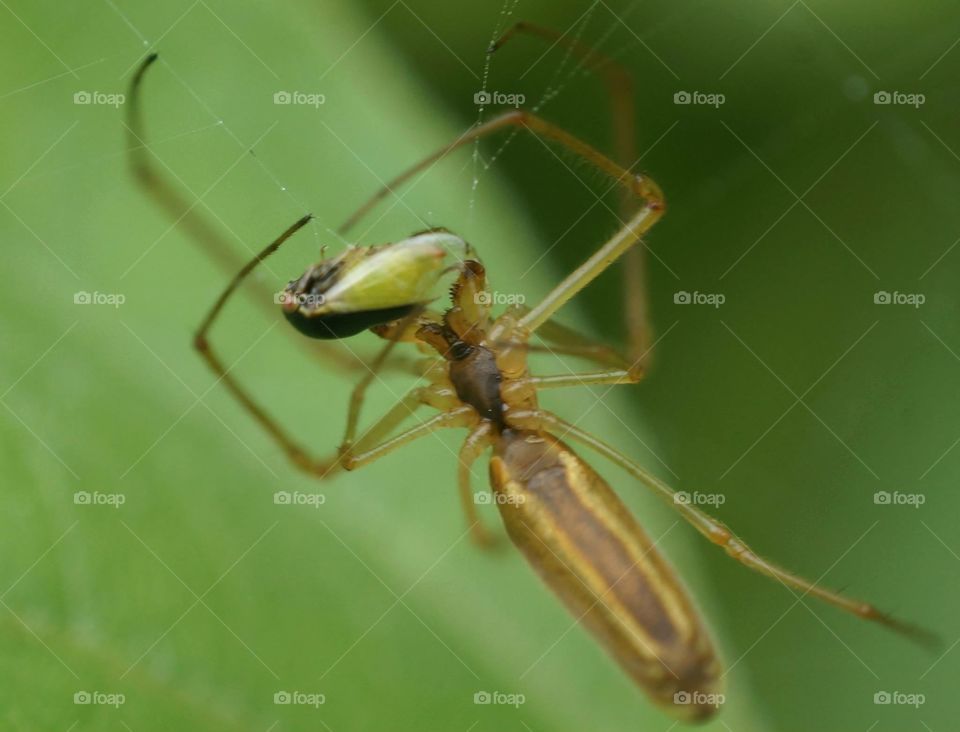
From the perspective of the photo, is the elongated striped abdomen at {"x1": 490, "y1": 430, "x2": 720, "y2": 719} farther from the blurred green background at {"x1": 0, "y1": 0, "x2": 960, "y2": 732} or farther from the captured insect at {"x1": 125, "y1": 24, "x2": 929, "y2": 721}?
the blurred green background at {"x1": 0, "y1": 0, "x2": 960, "y2": 732}

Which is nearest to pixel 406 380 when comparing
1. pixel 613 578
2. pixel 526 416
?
pixel 526 416

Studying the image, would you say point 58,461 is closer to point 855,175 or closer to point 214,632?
point 214,632

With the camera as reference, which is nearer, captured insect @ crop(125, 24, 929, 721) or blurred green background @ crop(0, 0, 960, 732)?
captured insect @ crop(125, 24, 929, 721)

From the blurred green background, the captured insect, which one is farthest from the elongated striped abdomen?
the blurred green background

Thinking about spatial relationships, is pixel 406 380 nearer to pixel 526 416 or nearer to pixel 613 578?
pixel 526 416

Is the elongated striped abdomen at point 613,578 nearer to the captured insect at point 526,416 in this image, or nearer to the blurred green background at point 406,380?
the captured insect at point 526,416
